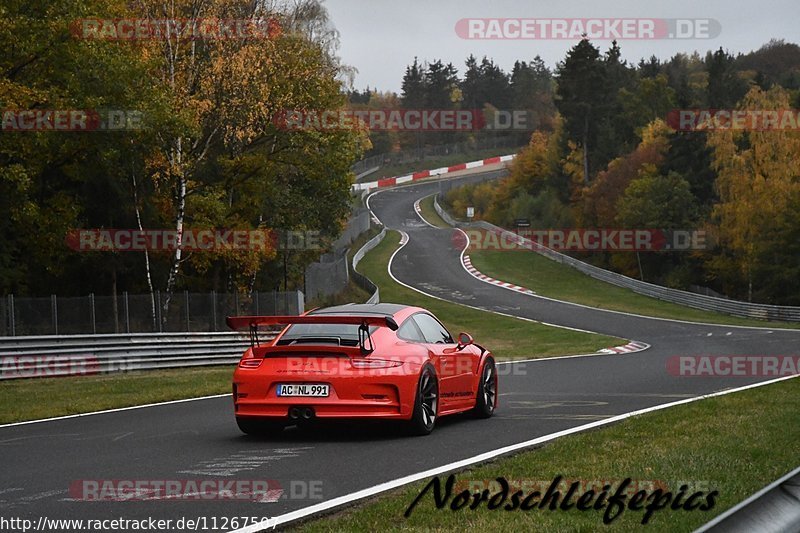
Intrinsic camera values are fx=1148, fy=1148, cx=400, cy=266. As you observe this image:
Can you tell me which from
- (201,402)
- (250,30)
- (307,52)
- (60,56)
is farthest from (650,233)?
(201,402)

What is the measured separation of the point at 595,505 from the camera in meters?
6.85

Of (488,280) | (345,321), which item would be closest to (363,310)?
(345,321)

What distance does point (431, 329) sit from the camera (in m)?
12.8

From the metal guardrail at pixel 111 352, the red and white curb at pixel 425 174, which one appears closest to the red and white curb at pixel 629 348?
the metal guardrail at pixel 111 352

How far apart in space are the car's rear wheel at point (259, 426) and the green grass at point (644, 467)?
111 inches

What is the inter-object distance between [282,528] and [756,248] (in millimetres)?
64340

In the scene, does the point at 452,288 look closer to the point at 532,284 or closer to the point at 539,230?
the point at 532,284

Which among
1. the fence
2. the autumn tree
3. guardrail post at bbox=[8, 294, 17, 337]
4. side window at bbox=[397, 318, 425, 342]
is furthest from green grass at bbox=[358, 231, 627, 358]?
the autumn tree

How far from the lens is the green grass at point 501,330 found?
35.8 meters

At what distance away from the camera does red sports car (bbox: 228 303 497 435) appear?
35.7 ft

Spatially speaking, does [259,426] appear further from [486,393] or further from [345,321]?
[486,393]

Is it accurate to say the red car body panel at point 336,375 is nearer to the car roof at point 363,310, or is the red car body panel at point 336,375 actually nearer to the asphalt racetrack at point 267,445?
the asphalt racetrack at point 267,445

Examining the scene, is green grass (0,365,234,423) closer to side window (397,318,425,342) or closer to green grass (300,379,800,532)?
side window (397,318,425,342)

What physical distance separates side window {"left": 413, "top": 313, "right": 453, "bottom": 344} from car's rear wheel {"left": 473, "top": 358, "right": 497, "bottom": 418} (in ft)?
2.28
